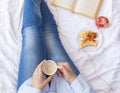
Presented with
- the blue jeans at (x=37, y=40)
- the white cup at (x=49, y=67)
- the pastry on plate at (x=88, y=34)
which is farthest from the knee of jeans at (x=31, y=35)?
the pastry on plate at (x=88, y=34)

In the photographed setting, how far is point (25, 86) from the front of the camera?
98 cm

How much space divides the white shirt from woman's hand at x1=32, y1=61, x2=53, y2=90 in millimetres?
17

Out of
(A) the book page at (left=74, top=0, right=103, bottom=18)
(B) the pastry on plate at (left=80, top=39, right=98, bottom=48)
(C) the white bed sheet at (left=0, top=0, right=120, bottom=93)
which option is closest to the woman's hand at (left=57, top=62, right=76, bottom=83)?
(C) the white bed sheet at (left=0, top=0, right=120, bottom=93)

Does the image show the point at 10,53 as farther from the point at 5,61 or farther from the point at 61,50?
the point at 61,50

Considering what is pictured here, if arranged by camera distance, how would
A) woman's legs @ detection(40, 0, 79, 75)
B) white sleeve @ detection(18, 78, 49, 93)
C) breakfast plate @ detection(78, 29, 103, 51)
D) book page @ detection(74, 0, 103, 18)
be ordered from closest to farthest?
white sleeve @ detection(18, 78, 49, 93) < woman's legs @ detection(40, 0, 79, 75) < breakfast plate @ detection(78, 29, 103, 51) < book page @ detection(74, 0, 103, 18)

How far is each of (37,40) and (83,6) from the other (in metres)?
0.41

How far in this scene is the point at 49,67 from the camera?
105cm

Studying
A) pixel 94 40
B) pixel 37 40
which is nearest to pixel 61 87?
pixel 37 40

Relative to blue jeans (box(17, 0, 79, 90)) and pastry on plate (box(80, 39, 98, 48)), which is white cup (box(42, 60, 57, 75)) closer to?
blue jeans (box(17, 0, 79, 90))

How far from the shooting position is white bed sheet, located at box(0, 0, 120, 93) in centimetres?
113

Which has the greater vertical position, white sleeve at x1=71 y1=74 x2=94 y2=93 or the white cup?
the white cup

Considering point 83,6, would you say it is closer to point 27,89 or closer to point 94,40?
point 94,40

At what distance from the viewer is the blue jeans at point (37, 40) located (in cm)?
106

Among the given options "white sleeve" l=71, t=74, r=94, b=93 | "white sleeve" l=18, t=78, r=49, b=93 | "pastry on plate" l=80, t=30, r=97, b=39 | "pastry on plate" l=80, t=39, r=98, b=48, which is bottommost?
"white sleeve" l=18, t=78, r=49, b=93
